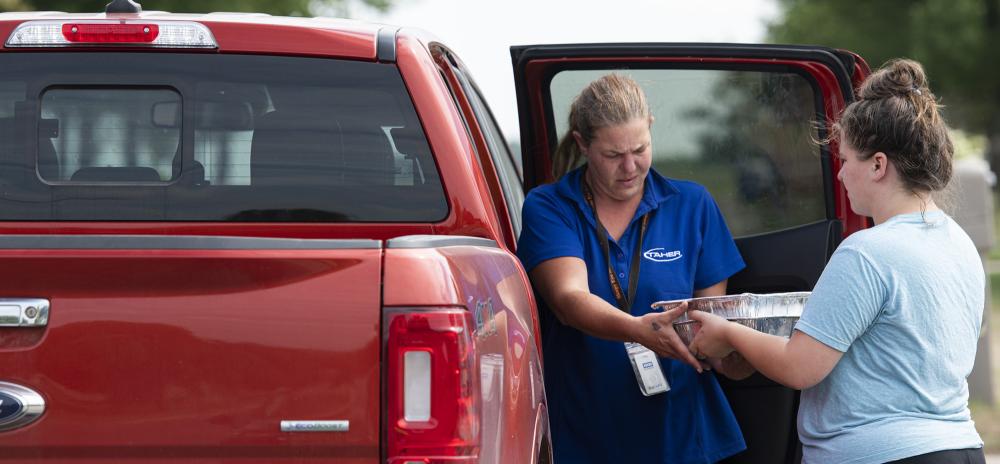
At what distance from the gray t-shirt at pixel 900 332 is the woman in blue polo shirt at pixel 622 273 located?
860 mm

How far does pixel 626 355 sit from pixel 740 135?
104 cm

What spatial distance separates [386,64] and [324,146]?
0.27 meters

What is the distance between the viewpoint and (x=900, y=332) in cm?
288

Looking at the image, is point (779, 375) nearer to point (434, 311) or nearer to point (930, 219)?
point (930, 219)

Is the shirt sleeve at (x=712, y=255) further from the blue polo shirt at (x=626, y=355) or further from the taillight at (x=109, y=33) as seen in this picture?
the taillight at (x=109, y=33)

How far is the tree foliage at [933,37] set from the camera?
32.5 m

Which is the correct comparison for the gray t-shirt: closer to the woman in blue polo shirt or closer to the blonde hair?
the woman in blue polo shirt

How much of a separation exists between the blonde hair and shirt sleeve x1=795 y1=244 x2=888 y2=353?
1.09 m

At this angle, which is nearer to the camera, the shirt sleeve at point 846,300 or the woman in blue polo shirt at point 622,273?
the shirt sleeve at point 846,300

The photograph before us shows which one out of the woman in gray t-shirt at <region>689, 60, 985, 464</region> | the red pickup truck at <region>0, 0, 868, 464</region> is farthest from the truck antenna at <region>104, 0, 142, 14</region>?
the woman in gray t-shirt at <region>689, 60, 985, 464</region>

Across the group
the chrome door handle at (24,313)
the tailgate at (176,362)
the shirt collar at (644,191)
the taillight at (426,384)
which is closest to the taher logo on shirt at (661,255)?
the shirt collar at (644,191)

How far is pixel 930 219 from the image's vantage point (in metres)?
2.93

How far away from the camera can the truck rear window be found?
3119mm

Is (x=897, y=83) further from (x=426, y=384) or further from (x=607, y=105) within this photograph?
(x=426, y=384)
